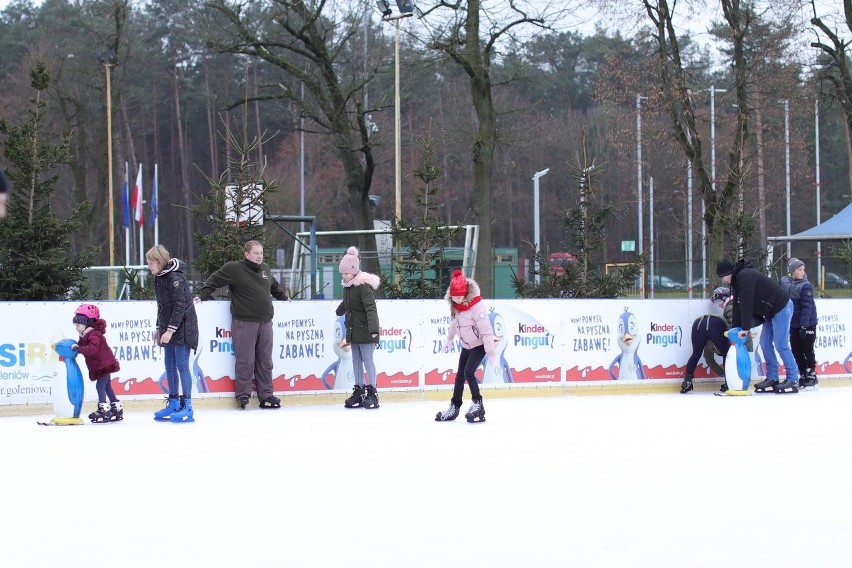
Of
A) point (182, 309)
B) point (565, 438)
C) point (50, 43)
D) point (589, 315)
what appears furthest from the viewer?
point (50, 43)

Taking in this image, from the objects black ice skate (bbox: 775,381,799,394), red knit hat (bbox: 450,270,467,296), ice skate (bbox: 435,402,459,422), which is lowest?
black ice skate (bbox: 775,381,799,394)

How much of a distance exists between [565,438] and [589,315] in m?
4.97

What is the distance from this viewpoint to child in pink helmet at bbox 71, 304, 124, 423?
11.0 metres

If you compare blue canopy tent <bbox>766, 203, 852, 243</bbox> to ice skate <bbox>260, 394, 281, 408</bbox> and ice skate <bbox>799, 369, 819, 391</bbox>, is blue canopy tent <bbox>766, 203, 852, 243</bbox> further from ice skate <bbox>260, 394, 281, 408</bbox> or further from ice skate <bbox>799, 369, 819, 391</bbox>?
ice skate <bbox>260, 394, 281, 408</bbox>

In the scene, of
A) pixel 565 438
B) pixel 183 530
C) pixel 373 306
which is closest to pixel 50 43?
pixel 373 306

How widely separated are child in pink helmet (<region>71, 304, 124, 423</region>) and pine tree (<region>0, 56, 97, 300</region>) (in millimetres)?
2817

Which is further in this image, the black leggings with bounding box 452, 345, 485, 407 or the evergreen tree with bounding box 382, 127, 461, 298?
the evergreen tree with bounding box 382, 127, 461, 298

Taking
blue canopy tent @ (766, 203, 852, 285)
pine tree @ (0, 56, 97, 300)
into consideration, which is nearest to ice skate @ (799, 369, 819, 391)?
pine tree @ (0, 56, 97, 300)

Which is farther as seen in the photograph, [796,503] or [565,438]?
[565,438]

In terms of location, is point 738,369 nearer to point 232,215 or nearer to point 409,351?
point 409,351

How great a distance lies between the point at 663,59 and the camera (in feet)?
69.4

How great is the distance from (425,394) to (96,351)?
14.2ft

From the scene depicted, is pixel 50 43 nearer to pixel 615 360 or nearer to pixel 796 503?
pixel 615 360

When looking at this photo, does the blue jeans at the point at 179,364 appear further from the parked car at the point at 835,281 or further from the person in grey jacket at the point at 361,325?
the parked car at the point at 835,281
